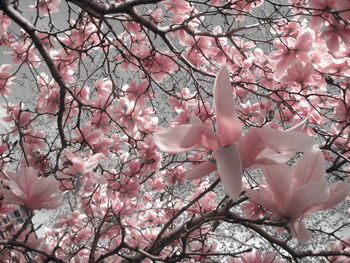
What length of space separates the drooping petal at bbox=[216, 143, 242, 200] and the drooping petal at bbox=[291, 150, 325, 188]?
94 mm

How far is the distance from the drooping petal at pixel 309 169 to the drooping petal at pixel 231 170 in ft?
0.31

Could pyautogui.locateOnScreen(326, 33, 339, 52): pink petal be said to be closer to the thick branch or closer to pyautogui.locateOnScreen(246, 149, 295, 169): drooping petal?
pyautogui.locateOnScreen(246, 149, 295, 169): drooping petal

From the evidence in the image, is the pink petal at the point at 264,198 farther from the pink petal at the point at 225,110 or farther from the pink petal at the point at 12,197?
the pink petal at the point at 12,197

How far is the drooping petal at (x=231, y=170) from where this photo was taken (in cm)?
37

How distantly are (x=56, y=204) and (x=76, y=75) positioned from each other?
4.66 feet

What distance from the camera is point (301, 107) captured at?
145cm

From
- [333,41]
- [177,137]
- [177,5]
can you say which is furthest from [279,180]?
[177,5]

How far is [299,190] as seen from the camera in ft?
1.35

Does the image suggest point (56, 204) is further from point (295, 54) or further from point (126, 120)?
point (295, 54)

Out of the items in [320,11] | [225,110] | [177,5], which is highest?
[177,5]

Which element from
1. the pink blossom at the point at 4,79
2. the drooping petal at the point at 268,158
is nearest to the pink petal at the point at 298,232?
the drooping petal at the point at 268,158

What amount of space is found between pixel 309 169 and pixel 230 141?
11 cm

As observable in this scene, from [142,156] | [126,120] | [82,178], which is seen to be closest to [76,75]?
[126,120]

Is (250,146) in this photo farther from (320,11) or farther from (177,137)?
(320,11)
